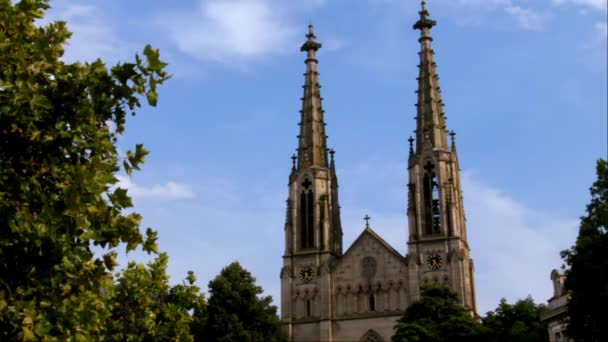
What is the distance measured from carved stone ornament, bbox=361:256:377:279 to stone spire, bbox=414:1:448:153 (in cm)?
885

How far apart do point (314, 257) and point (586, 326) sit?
35.4 meters

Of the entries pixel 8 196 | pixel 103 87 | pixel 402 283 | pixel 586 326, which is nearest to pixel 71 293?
pixel 8 196

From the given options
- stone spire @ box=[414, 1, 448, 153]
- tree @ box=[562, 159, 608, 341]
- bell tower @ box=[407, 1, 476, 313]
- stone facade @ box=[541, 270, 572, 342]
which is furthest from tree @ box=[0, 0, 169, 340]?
stone spire @ box=[414, 1, 448, 153]

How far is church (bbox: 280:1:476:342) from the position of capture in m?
58.4

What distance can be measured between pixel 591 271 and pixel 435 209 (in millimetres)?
33082

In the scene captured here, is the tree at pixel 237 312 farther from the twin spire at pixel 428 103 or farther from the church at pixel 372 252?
the twin spire at pixel 428 103

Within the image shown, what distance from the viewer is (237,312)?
51906 mm

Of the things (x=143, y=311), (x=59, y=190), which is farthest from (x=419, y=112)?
(x=59, y=190)

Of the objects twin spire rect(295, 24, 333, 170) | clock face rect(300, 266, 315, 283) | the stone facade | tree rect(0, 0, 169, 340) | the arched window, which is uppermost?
twin spire rect(295, 24, 333, 170)

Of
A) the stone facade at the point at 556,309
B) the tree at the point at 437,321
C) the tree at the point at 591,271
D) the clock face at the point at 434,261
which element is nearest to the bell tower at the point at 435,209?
the clock face at the point at 434,261

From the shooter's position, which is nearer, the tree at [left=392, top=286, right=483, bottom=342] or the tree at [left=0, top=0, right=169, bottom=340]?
the tree at [left=0, top=0, right=169, bottom=340]

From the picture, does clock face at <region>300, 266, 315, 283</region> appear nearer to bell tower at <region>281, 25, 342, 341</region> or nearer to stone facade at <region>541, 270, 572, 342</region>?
bell tower at <region>281, 25, 342, 341</region>

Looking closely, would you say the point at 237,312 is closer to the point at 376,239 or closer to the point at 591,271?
the point at 376,239

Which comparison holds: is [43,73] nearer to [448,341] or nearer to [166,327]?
[166,327]
